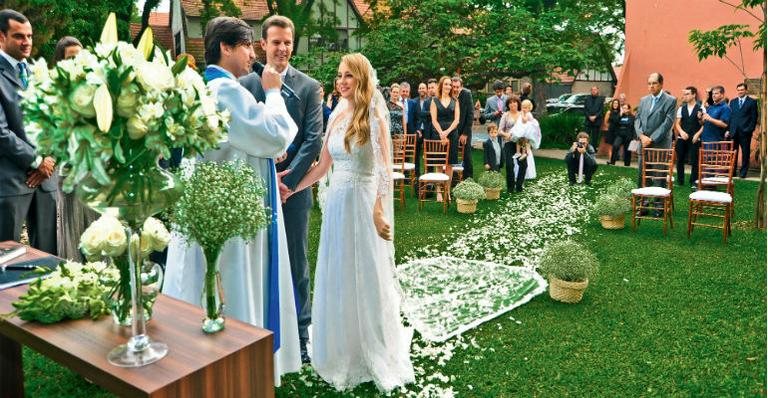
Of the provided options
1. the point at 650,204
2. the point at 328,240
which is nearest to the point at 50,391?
the point at 328,240

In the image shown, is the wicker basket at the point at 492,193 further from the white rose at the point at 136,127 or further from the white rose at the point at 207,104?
the white rose at the point at 136,127

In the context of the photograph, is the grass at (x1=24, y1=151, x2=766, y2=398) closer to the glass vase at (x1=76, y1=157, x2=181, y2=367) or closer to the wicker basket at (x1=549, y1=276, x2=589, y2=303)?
the wicker basket at (x1=549, y1=276, x2=589, y2=303)

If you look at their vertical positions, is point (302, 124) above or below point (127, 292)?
above

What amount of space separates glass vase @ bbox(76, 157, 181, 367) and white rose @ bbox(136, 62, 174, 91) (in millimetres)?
221

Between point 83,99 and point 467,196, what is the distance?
8437 millimetres

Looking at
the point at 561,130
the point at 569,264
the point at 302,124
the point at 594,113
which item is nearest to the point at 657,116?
the point at 569,264

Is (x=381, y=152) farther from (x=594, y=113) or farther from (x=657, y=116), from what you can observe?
(x=594, y=113)

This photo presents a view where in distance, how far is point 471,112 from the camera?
38.7ft

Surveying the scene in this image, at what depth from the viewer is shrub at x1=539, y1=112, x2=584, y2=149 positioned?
1962 centimetres

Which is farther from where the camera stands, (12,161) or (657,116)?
(657,116)

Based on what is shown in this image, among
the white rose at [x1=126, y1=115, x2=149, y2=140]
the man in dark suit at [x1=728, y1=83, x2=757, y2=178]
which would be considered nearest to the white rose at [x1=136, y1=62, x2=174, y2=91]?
the white rose at [x1=126, y1=115, x2=149, y2=140]

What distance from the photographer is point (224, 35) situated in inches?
135

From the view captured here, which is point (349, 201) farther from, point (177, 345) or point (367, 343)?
point (177, 345)

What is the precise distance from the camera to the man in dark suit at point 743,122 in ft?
42.0
